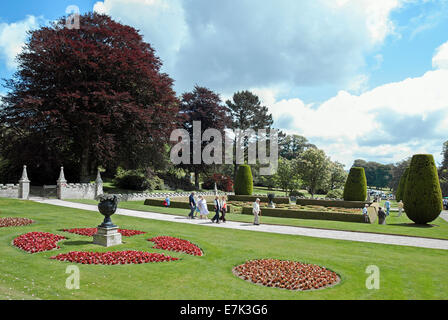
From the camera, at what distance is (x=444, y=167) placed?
60.7 m

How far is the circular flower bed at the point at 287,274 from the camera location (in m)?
7.35

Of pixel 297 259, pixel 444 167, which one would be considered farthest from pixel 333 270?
pixel 444 167

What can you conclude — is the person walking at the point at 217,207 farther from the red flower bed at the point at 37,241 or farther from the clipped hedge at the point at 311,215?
the red flower bed at the point at 37,241

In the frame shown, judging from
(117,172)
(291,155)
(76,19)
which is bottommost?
(117,172)

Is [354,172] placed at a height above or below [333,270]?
above

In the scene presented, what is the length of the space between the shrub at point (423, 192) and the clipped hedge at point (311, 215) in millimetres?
3596

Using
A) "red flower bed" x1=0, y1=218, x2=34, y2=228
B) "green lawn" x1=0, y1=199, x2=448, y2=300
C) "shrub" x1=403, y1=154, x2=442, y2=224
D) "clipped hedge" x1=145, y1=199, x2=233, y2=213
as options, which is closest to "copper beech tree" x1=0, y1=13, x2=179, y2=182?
"clipped hedge" x1=145, y1=199, x2=233, y2=213

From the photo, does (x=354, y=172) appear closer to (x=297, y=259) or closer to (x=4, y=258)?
(x=297, y=259)

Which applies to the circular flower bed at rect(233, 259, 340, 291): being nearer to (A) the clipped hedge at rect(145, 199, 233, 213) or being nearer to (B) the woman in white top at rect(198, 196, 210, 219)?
(B) the woman in white top at rect(198, 196, 210, 219)

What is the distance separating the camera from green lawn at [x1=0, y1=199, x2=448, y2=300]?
21.6 ft

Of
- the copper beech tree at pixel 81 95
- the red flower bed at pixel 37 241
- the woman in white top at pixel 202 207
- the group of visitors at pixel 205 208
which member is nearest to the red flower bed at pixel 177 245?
the red flower bed at pixel 37 241

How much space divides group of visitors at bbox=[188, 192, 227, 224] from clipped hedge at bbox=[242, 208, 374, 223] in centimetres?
512
